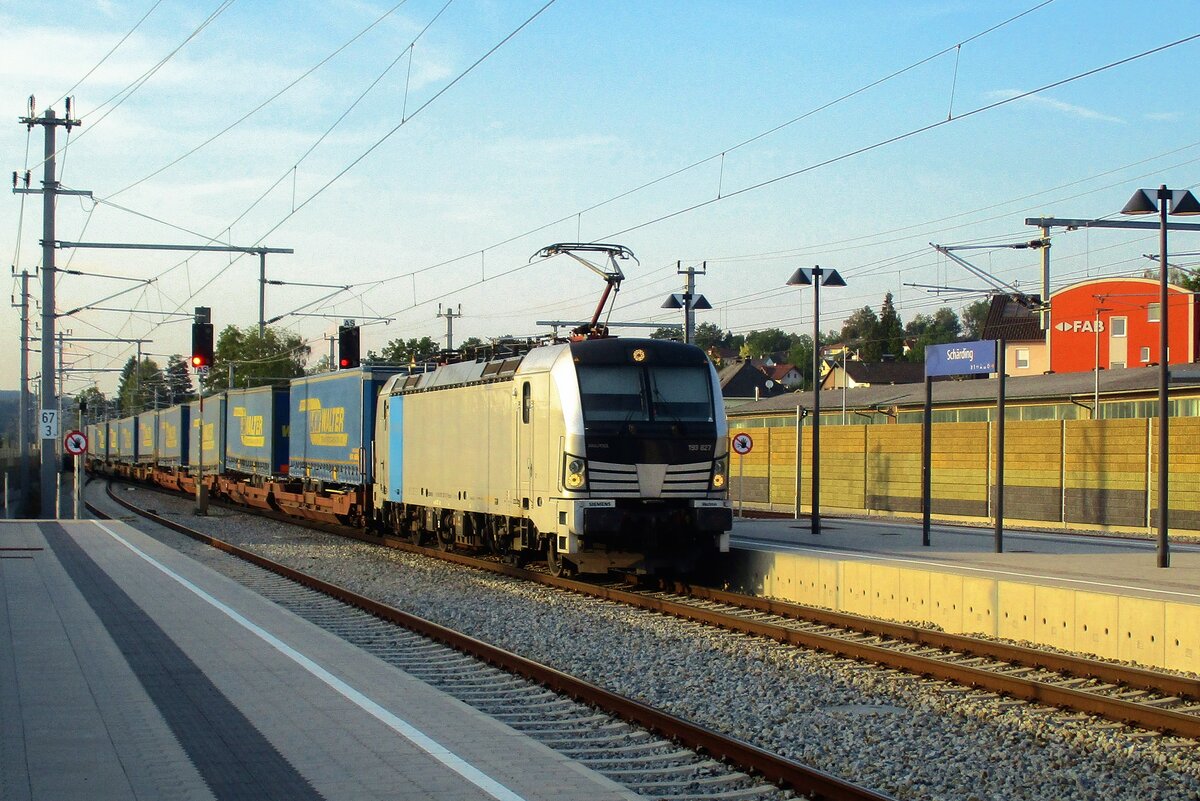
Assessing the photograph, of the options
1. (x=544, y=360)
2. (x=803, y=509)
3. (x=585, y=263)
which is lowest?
(x=803, y=509)

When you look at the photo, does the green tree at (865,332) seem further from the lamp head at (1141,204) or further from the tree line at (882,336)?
the lamp head at (1141,204)

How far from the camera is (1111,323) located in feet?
195

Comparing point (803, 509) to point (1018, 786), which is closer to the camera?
point (1018, 786)

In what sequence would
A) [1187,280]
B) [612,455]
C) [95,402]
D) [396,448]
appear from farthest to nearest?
[95,402], [1187,280], [396,448], [612,455]

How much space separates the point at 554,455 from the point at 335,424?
45.6ft

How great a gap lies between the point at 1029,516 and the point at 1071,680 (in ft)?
71.9

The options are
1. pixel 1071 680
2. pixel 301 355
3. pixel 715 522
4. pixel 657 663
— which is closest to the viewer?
pixel 1071 680

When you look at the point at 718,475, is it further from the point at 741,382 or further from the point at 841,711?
the point at 741,382

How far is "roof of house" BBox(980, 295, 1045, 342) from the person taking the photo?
77.1 m

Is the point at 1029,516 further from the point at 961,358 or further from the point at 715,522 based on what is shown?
the point at 715,522

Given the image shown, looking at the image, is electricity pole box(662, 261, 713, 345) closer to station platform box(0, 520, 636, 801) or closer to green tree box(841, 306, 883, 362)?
station platform box(0, 520, 636, 801)

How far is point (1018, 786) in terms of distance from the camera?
7.50 metres

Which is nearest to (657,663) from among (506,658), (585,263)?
(506,658)

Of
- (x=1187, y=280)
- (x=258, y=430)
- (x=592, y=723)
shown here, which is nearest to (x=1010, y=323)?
(x=1187, y=280)
